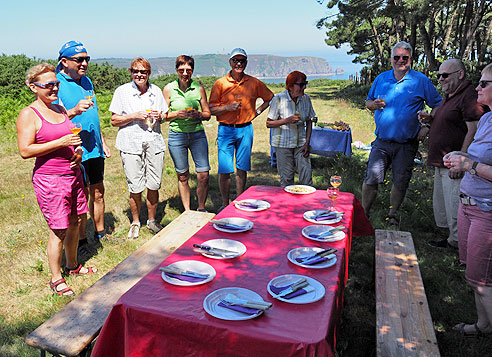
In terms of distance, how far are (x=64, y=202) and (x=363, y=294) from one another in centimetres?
310

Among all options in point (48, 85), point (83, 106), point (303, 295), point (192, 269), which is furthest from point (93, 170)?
point (303, 295)

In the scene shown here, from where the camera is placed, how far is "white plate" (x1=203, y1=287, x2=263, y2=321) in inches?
73.5

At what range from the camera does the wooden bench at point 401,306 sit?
236 cm

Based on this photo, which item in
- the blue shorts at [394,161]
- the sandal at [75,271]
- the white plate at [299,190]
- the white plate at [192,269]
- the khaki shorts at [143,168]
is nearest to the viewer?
the white plate at [192,269]

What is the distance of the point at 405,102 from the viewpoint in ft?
16.0

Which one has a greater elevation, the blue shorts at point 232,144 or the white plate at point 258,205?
the blue shorts at point 232,144

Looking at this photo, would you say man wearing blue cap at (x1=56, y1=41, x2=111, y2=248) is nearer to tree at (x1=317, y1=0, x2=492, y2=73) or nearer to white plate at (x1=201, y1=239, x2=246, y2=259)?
white plate at (x1=201, y1=239, x2=246, y2=259)

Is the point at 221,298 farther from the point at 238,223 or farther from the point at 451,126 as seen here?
the point at 451,126

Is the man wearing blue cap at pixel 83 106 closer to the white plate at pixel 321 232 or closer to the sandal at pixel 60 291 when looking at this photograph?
the sandal at pixel 60 291

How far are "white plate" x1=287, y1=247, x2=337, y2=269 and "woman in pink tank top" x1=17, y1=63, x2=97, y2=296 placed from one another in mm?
2174

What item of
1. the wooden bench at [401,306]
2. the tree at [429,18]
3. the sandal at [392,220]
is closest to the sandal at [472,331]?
the wooden bench at [401,306]

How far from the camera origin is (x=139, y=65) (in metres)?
4.46

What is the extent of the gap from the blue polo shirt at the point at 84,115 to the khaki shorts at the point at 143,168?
0.36 m

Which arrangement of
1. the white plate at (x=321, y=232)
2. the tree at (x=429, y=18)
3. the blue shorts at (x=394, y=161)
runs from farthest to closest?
the tree at (x=429, y=18) < the blue shorts at (x=394, y=161) < the white plate at (x=321, y=232)
